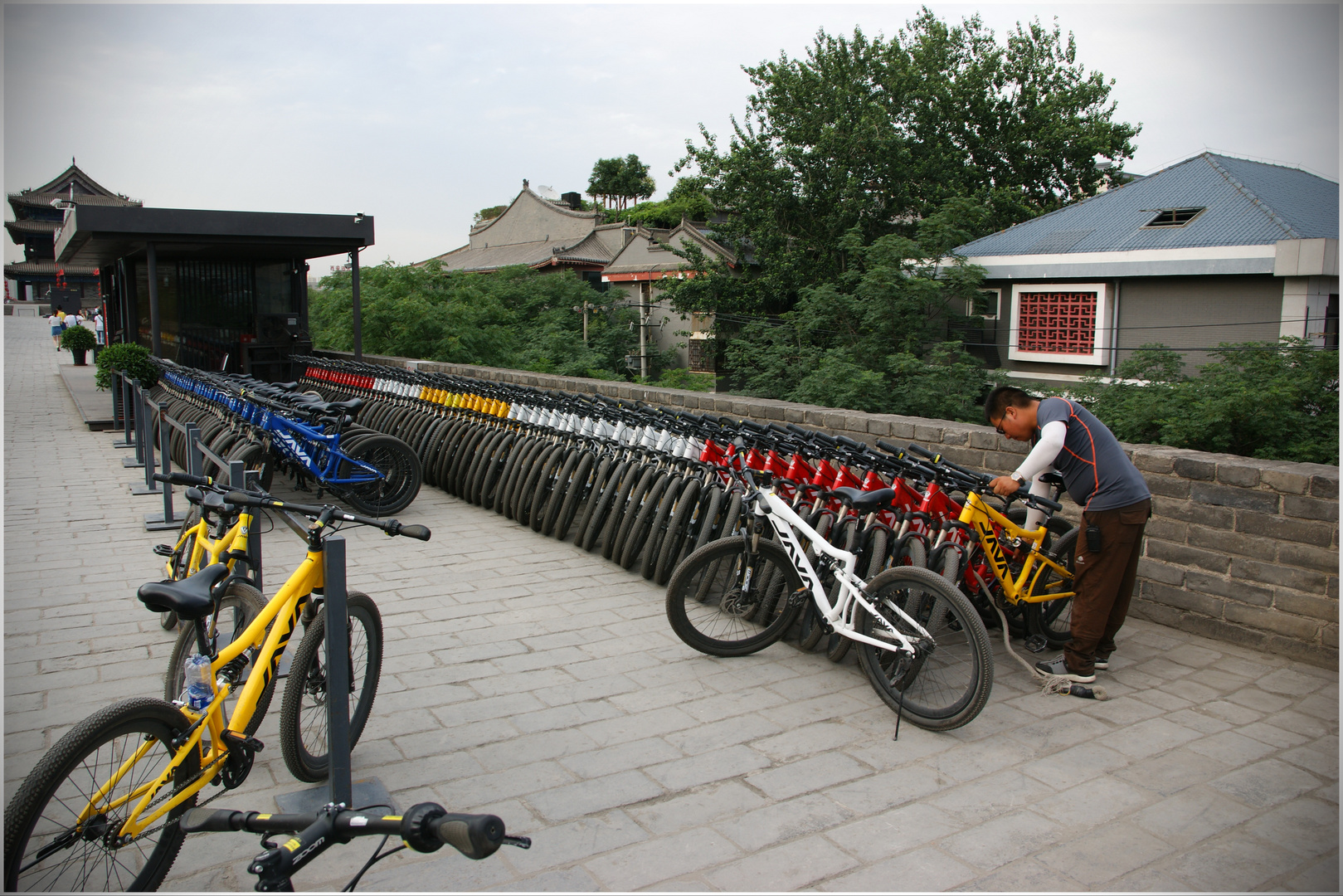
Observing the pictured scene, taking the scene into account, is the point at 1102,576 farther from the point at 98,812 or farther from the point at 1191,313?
the point at 1191,313

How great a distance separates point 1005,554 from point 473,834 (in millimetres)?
2958

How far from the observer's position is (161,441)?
7.11 meters

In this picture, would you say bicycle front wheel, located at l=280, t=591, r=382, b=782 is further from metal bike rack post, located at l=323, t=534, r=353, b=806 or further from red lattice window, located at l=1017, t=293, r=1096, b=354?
red lattice window, located at l=1017, t=293, r=1096, b=354

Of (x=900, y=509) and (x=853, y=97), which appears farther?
(x=853, y=97)

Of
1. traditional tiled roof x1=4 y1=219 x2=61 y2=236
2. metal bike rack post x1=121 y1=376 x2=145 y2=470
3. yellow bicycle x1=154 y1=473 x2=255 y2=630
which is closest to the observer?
yellow bicycle x1=154 y1=473 x2=255 y2=630

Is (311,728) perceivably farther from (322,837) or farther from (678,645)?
(678,645)

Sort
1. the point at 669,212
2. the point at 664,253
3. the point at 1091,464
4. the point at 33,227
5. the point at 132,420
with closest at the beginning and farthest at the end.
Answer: the point at 1091,464 < the point at 132,420 < the point at 664,253 < the point at 669,212 < the point at 33,227

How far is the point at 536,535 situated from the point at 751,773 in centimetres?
365

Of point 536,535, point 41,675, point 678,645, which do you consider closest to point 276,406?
point 536,535

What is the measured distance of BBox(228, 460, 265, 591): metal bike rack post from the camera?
3601 mm

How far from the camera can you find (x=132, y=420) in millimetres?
11227

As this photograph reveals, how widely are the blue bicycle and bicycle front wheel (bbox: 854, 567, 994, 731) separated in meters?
4.53

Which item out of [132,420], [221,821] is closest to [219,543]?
[221,821]

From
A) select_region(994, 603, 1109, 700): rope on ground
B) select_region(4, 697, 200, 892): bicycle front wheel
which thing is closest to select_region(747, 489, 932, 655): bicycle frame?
select_region(994, 603, 1109, 700): rope on ground
